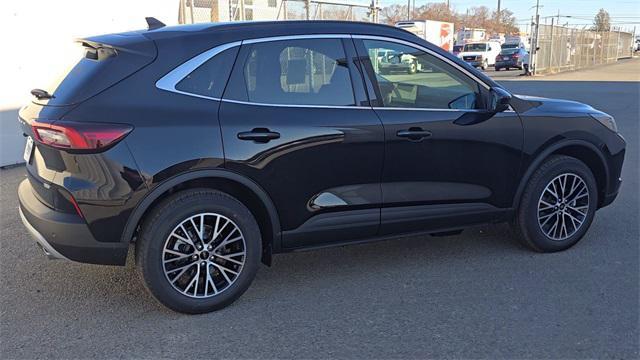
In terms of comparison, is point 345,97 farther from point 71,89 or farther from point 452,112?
point 71,89

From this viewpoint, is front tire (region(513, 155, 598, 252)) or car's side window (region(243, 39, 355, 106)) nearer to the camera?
car's side window (region(243, 39, 355, 106))

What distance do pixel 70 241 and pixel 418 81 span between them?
105 inches

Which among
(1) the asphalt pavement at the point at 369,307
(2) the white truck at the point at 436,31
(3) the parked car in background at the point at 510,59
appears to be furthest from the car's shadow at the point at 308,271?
(3) the parked car in background at the point at 510,59

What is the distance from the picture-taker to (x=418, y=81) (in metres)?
4.38

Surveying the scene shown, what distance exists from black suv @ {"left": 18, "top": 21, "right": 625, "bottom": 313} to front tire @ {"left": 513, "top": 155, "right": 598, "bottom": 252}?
2cm

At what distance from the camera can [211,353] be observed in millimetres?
3225

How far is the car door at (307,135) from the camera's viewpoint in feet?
11.7

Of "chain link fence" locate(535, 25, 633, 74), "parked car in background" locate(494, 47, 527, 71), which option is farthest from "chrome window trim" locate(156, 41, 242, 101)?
"parked car in background" locate(494, 47, 527, 71)

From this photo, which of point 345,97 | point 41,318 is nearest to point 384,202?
point 345,97

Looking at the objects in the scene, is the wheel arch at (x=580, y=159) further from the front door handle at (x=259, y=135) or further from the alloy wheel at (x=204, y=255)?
the alloy wheel at (x=204, y=255)

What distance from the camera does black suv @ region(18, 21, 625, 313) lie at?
334cm

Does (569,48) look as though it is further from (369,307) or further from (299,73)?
(369,307)

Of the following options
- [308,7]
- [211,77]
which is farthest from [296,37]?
[308,7]

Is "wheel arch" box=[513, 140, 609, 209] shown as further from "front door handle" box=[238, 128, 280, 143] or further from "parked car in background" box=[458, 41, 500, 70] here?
"parked car in background" box=[458, 41, 500, 70]
